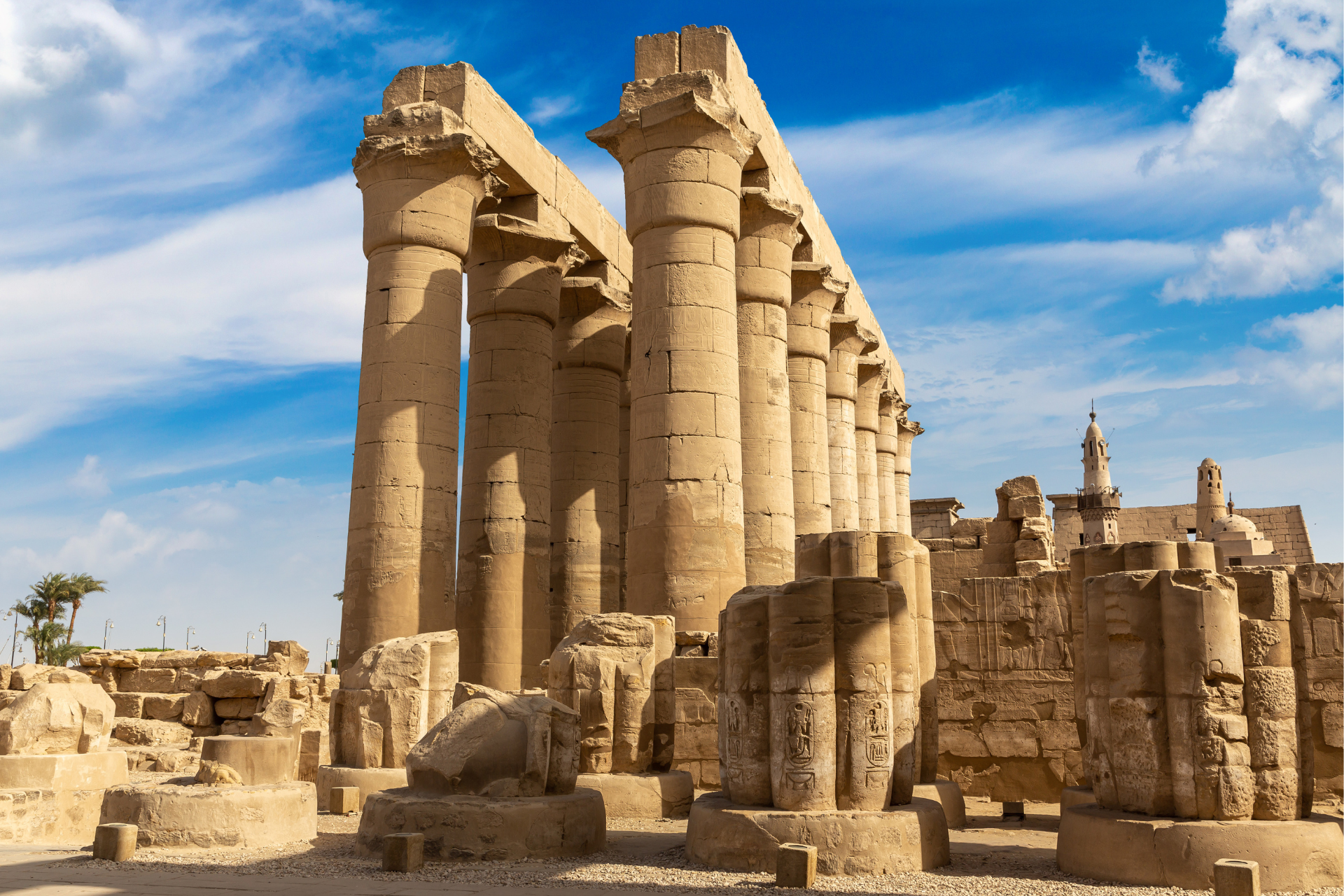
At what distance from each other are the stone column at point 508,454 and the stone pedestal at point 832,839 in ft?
34.5

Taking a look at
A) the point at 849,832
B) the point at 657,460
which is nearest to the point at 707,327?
the point at 657,460

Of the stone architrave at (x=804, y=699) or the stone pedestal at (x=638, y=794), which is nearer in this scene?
the stone architrave at (x=804, y=699)

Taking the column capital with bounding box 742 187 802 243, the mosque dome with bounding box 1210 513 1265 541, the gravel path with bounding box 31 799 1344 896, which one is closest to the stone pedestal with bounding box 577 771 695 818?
the gravel path with bounding box 31 799 1344 896

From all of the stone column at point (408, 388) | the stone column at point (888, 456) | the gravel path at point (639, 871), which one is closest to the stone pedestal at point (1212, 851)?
the gravel path at point (639, 871)

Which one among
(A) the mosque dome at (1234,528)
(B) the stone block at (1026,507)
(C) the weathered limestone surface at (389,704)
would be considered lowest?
(C) the weathered limestone surface at (389,704)

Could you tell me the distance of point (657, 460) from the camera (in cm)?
1442

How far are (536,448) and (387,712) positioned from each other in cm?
872

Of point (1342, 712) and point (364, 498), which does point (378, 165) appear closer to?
point (364, 498)

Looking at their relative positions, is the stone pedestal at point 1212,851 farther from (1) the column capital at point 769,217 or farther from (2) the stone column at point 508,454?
(1) the column capital at point 769,217

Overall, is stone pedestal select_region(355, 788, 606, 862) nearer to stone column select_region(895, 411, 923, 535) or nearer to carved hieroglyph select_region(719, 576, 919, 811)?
carved hieroglyph select_region(719, 576, 919, 811)

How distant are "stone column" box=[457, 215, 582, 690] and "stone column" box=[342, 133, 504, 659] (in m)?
2.66

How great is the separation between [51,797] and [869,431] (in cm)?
2441

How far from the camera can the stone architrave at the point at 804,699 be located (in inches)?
301

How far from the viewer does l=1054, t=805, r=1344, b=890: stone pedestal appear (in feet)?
22.2
